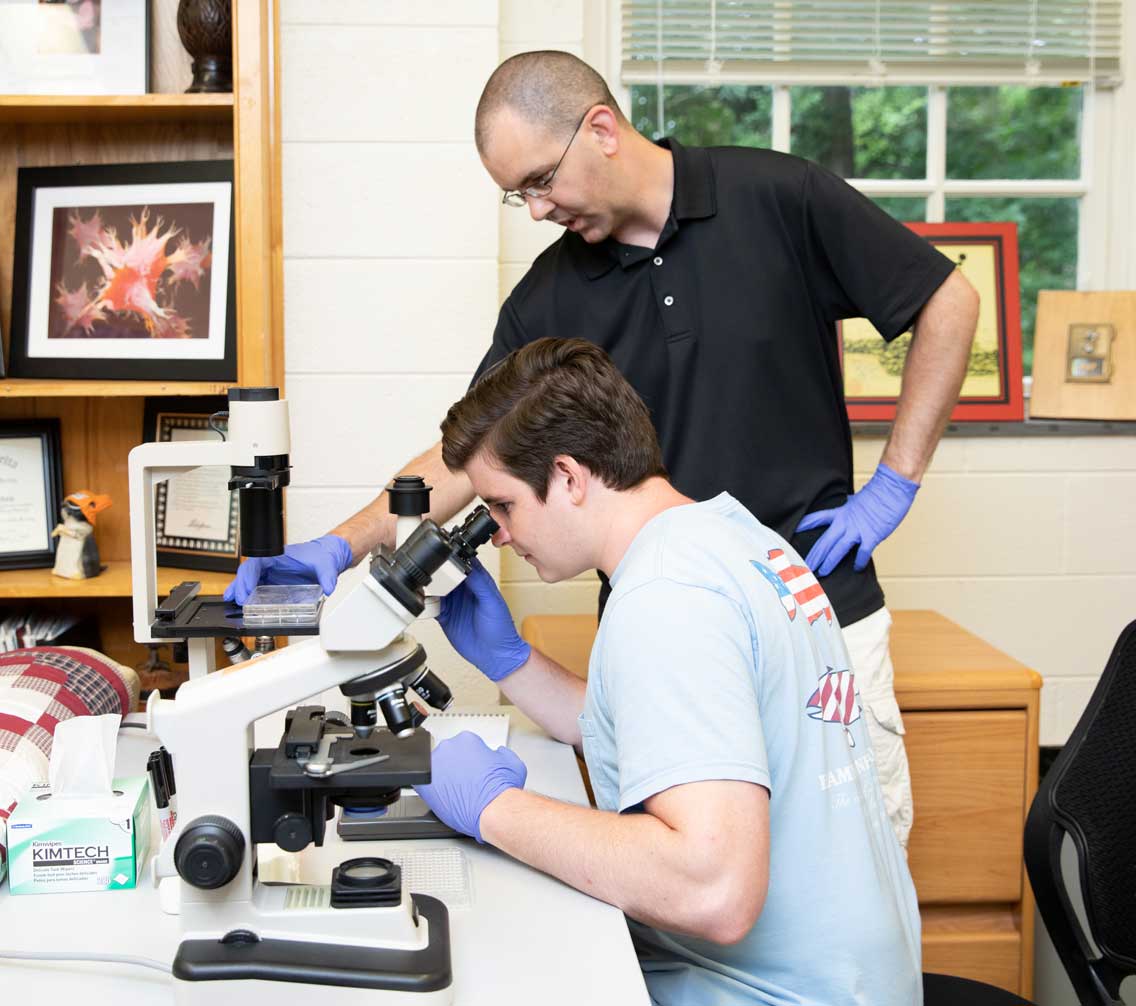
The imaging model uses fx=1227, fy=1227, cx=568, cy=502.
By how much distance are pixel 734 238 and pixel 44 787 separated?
1.22 metres

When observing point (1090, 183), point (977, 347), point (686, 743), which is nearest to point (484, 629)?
point (686, 743)

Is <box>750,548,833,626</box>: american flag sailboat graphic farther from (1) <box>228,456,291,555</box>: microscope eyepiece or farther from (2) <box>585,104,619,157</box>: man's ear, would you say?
(2) <box>585,104,619,157</box>: man's ear

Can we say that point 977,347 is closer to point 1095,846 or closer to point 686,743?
point 1095,846

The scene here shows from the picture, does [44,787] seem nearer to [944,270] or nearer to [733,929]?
[733,929]

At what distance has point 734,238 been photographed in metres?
1.88

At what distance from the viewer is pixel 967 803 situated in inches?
82.8

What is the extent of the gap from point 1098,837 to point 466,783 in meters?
0.76

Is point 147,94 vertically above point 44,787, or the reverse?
point 147,94

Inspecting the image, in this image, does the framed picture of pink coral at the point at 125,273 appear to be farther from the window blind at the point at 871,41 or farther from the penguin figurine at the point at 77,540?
the window blind at the point at 871,41

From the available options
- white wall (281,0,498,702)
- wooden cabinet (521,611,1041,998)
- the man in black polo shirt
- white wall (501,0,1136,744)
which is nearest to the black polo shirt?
the man in black polo shirt

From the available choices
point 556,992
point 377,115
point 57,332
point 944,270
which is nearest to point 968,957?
point 944,270

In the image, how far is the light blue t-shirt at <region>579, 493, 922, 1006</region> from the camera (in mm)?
1062

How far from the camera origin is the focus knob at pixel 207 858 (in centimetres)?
100

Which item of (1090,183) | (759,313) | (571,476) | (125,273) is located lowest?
(571,476)
